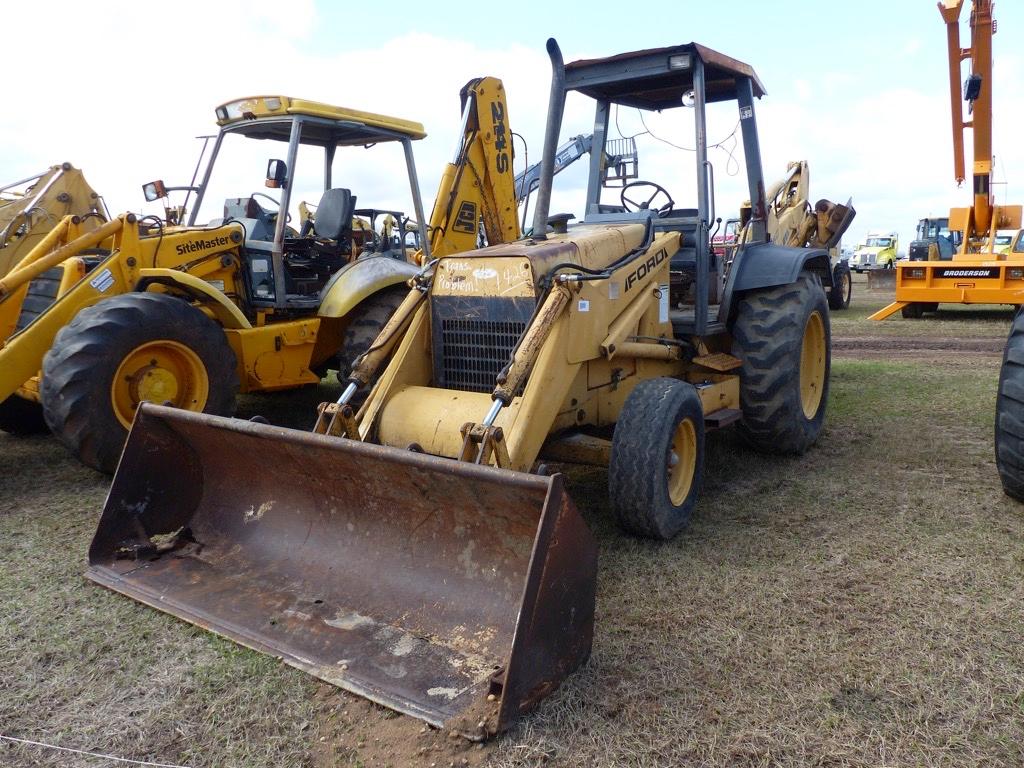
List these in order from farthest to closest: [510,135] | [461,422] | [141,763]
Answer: [510,135], [461,422], [141,763]

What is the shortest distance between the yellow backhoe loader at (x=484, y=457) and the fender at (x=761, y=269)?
2 centimetres

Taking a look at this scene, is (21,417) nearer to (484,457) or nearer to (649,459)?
(484,457)

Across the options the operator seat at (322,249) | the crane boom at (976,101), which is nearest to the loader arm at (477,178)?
the operator seat at (322,249)

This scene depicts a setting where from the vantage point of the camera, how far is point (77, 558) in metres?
4.09

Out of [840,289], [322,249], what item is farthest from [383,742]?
[840,289]

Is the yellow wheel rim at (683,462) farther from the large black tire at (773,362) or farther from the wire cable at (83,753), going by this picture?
the wire cable at (83,753)

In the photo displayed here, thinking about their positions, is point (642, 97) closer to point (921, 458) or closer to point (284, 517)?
point (921, 458)

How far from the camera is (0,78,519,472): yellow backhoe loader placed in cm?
502

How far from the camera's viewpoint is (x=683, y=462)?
434 centimetres

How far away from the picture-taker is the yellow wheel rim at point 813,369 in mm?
6086

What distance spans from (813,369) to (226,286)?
4566mm

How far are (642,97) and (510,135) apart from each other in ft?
7.39

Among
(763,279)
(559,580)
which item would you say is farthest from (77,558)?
(763,279)

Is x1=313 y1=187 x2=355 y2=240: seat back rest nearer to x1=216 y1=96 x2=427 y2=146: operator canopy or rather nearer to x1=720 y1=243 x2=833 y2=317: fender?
x1=216 y1=96 x2=427 y2=146: operator canopy
